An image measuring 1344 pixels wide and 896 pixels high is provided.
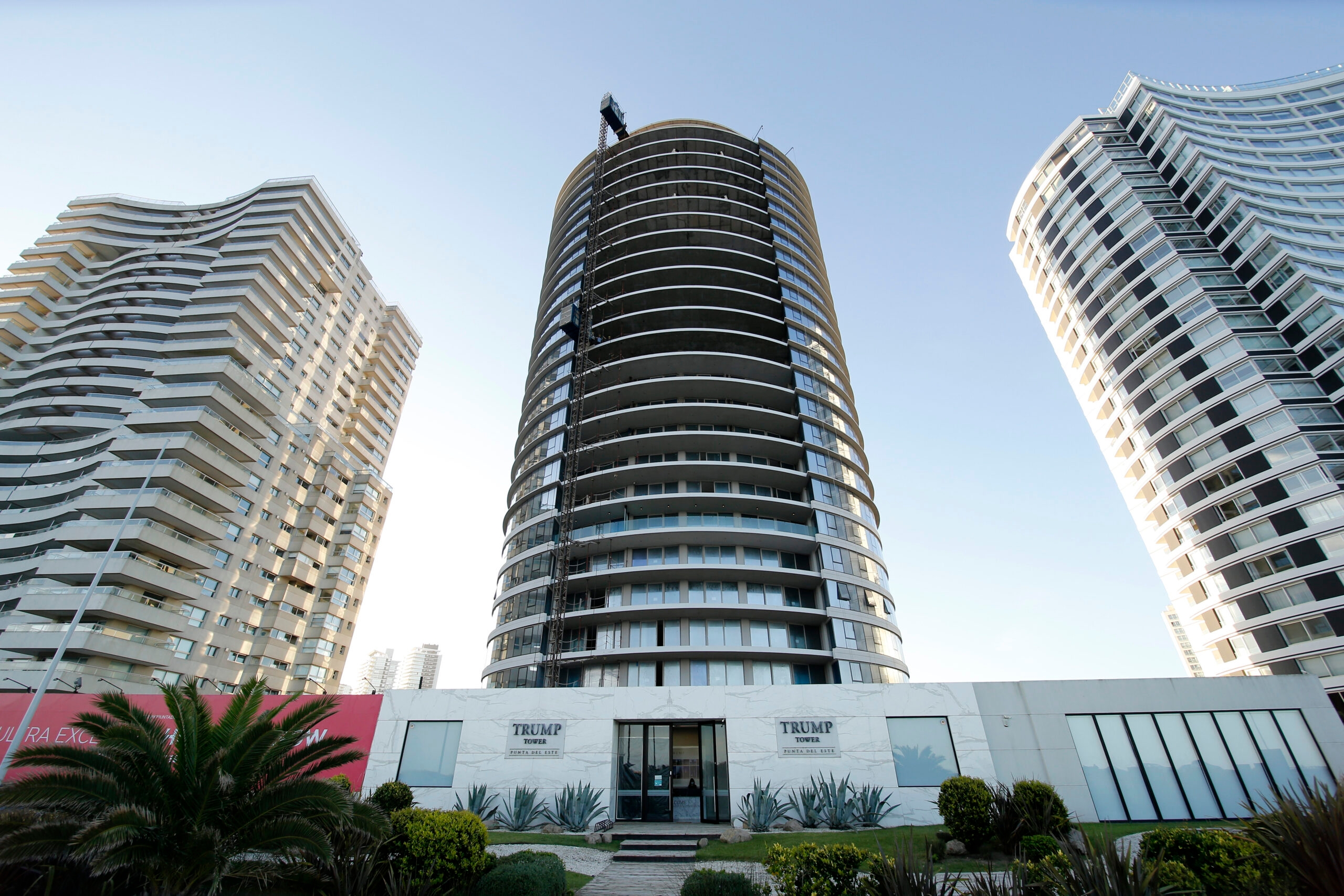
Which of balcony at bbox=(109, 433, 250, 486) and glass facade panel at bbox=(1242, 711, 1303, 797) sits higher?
balcony at bbox=(109, 433, 250, 486)

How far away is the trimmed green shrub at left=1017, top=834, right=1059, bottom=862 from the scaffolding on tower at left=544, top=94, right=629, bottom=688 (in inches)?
1058

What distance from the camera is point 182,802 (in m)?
10.8

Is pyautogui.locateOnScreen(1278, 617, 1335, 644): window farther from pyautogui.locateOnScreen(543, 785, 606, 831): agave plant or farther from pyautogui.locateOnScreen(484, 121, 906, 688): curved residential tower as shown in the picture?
pyautogui.locateOnScreen(543, 785, 606, 831): agave plant

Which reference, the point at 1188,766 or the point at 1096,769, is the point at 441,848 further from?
the point at 1188,766

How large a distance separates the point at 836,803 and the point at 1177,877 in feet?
46.8

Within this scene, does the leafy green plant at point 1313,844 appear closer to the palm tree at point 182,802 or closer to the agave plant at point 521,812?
the palm tree at point 182,802

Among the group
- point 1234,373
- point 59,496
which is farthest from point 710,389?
point 59,496

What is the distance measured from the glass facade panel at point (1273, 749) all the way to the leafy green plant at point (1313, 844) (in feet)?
70.2

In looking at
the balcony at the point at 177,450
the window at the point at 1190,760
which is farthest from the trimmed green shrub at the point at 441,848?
the balcony at the point at 177,450

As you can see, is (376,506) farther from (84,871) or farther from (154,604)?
(84,871)

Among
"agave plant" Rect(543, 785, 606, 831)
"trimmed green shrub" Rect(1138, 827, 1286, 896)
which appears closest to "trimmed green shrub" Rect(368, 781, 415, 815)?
"agave plant" Rect(543, 785, 606, 831)

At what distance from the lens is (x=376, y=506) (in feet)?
254

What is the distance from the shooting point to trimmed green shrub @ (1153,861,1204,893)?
8656 millimetres

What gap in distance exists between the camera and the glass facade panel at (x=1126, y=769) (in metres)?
21.7
